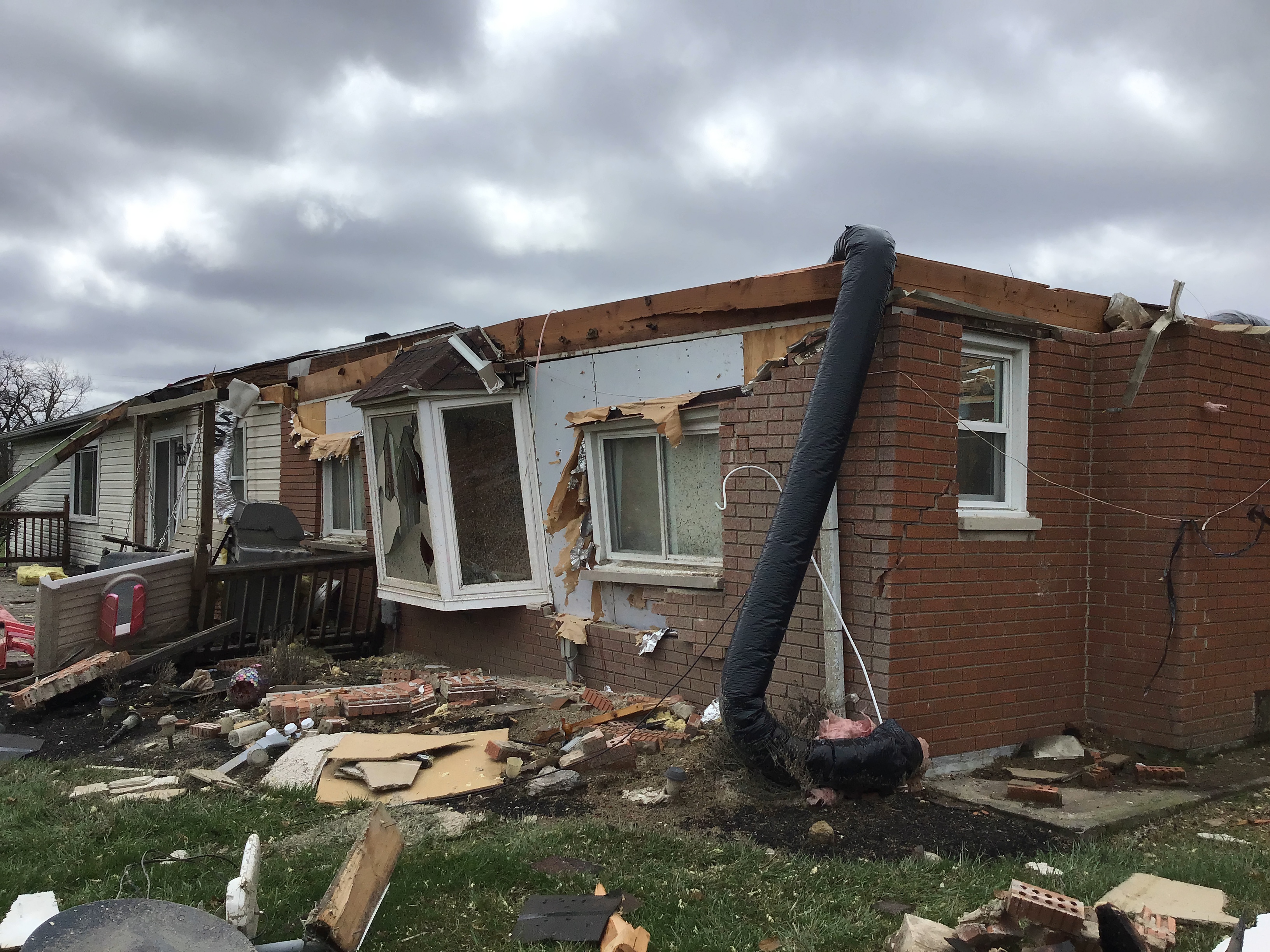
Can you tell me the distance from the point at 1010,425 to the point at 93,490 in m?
18.5

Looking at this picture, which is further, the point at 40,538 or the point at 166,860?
the point at 40,538

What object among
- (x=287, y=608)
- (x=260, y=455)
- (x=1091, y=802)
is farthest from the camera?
(x=260, y=455)

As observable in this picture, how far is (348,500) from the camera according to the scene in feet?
36.8

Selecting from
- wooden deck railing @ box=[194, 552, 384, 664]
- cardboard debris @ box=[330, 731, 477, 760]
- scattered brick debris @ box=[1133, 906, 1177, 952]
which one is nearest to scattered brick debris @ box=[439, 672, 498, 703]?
cardboard debris @ box=[330, 731, 477, 760]

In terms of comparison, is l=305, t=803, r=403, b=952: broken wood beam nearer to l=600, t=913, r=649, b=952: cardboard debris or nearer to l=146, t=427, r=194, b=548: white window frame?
l=600, t=913, r=649, b=952: cardboard debris

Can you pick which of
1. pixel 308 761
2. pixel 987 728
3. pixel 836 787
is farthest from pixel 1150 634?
pixel 308 761

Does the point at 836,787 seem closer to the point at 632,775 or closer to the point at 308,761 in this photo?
Result: the point at 632,775

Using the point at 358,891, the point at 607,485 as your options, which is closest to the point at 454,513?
the point at 607,485

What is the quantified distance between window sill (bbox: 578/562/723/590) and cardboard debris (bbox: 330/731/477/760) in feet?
4.89

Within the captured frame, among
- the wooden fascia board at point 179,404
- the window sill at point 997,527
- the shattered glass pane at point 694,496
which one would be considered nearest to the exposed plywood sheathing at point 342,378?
the wooden fascia board at point 179,404

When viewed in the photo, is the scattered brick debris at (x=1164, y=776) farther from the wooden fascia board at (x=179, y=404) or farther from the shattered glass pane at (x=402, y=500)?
the wooden fascia board at (x=179, y=404)

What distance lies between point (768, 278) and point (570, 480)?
259 centimetres

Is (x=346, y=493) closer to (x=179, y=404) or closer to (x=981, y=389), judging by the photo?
(x=179, y=404)

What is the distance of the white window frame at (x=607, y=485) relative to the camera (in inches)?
261
